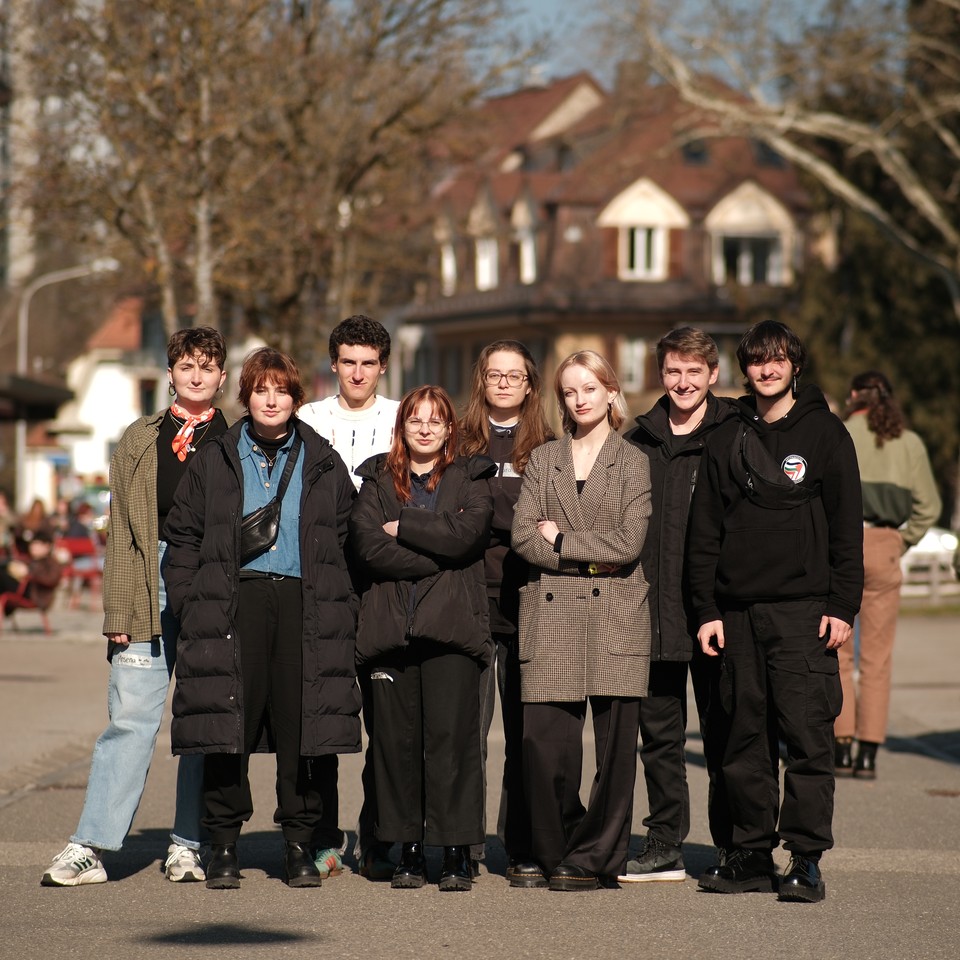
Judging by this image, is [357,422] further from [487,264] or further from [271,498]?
[487,264]

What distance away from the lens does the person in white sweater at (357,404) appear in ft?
23.8

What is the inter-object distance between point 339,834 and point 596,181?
2852 cm

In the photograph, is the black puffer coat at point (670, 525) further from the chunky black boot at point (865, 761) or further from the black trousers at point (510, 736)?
the chunky black boot at point (865, 761)

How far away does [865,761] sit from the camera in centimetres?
1005

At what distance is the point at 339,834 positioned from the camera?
7129mm

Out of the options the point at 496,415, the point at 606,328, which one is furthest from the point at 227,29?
the point at 606,328

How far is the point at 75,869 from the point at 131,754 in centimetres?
47

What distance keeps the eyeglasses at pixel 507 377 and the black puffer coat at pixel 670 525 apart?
0.48 m

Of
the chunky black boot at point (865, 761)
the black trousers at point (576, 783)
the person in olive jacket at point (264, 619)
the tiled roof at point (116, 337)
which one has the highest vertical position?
the tiled roof at point (116, 337)

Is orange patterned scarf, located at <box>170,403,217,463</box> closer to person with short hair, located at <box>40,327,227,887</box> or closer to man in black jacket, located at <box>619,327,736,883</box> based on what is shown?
person with short hair, located at <box>40,327,227,887</box>

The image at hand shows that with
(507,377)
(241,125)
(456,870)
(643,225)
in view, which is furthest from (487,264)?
(456,870)

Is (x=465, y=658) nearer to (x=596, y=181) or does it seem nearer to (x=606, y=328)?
(x=596, y=181)

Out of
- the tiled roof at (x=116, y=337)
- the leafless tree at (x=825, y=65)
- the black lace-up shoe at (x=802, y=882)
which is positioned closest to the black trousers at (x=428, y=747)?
the black lace-up shoe at (x=802, y=882)

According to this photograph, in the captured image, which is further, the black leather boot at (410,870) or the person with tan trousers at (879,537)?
the person with tan trousers at (879,537)
